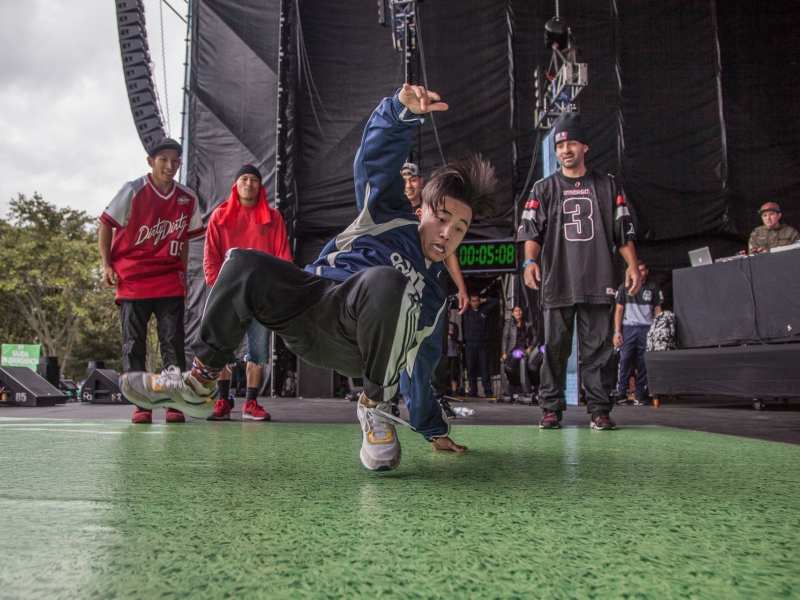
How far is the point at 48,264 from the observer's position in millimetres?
16938

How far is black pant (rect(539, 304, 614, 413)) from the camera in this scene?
127 inches

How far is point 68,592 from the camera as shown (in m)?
0.65

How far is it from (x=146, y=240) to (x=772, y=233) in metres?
5.96

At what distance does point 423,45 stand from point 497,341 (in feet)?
18.7

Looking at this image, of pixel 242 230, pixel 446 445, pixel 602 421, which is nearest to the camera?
pixel 446 445

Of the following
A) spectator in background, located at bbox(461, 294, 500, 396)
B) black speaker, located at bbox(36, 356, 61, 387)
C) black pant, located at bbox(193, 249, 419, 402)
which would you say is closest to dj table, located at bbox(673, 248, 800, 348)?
spectator in background, located at bbox(461, 294, 500, 396)

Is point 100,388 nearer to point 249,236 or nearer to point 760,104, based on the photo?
point 249,236

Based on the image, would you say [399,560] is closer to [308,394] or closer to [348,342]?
[348,342]

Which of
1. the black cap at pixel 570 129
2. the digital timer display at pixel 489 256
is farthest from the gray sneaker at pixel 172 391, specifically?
the digital timer display at pixel 489 256

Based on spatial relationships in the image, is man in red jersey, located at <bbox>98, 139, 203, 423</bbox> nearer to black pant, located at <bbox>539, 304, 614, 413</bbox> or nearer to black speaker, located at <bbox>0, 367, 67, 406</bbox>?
black pant, located at <bbox>539, 304, 614, 413</bbox>

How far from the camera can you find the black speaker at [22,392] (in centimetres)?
613

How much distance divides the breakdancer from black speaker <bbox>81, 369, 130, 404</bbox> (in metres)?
5.22

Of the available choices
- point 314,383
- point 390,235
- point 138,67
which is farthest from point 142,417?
point 138,67

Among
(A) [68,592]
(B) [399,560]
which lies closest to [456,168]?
(B) [399,560]
